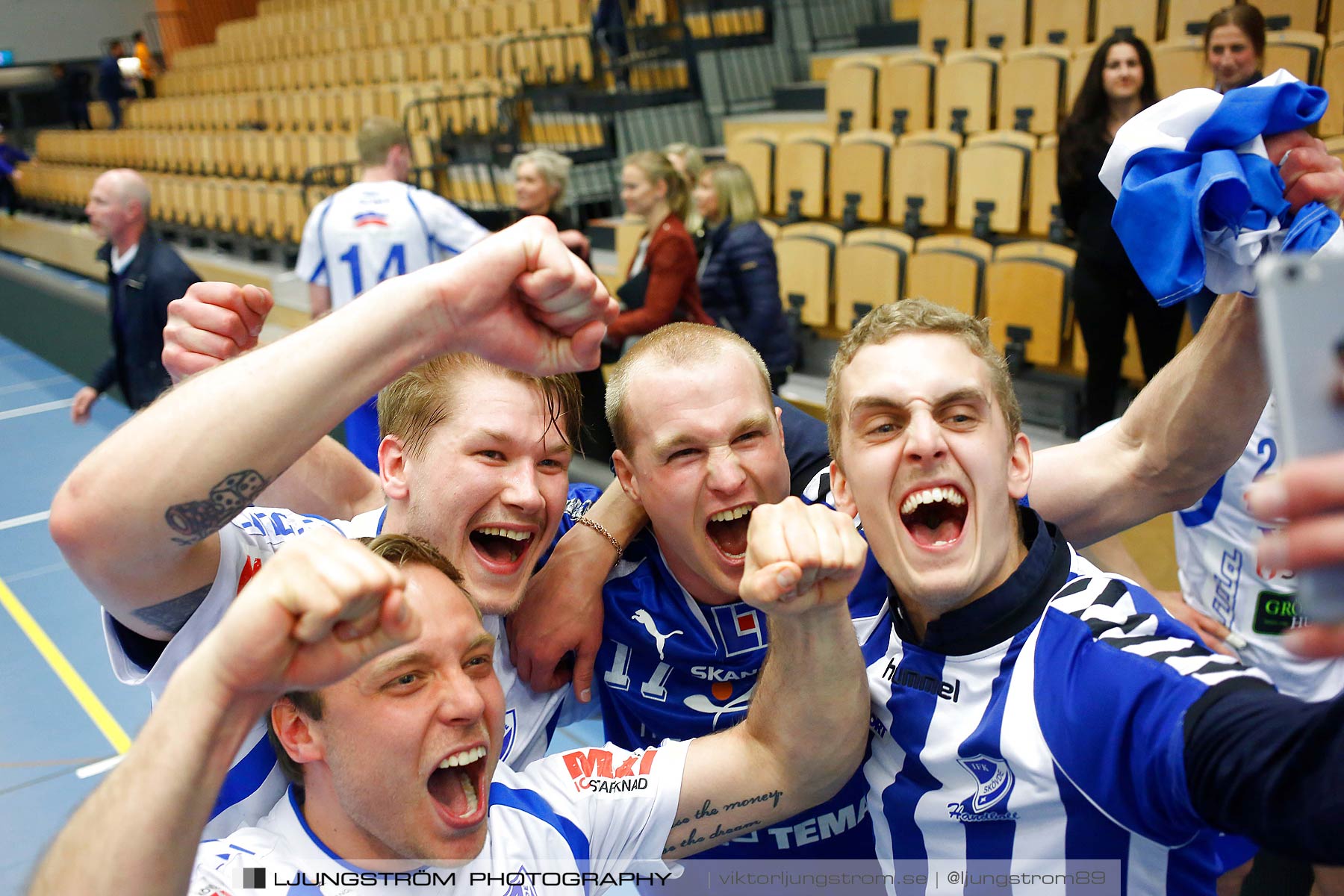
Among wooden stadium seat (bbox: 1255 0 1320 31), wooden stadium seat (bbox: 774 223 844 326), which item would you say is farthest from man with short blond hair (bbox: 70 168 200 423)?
wooden stadium seat (bbox: 1255 0 1320 31)

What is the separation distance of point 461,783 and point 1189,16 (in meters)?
6.10

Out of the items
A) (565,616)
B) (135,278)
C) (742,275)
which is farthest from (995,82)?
(565,616)

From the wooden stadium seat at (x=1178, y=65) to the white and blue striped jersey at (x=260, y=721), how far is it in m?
4.94

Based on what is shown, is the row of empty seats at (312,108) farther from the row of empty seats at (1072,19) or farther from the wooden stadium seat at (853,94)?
the row of empty seats at (1072,19)

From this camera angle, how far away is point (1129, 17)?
6.21 meters

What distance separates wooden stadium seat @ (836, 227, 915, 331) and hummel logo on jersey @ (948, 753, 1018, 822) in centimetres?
446

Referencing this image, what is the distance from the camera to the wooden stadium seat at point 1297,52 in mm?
5000

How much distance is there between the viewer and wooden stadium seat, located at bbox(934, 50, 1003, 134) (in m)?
6.43

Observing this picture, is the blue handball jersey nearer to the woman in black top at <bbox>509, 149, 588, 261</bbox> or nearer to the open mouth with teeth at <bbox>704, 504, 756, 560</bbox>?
the open mouth with teeth at <bbox>704, 504, 756, 560</bbox>

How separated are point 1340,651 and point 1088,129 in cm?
431

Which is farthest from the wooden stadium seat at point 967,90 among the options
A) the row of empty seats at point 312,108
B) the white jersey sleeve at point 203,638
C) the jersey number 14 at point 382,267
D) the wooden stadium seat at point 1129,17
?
the white jersey sleeve at point 203,638

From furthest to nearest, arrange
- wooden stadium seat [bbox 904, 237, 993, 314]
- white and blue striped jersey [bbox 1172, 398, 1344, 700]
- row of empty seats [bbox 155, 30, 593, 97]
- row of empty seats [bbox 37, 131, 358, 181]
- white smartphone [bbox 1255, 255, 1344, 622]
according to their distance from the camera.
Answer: row of empty seats [bbox 37, 131, 358, 181] → row of empty seats [bbox 155, 30, 593, 97] → wooden stadium seat [bbox 904, 237, 993, 314] → white and blue striped jersey [bbox 1172, 398, 1344, 700] → white smartphone [bbox 1255, 255, 1344, 622]

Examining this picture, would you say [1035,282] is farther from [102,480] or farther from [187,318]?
[102,480]

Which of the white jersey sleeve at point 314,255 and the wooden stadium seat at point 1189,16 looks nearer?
the white jersey sleeve at point 314,255
